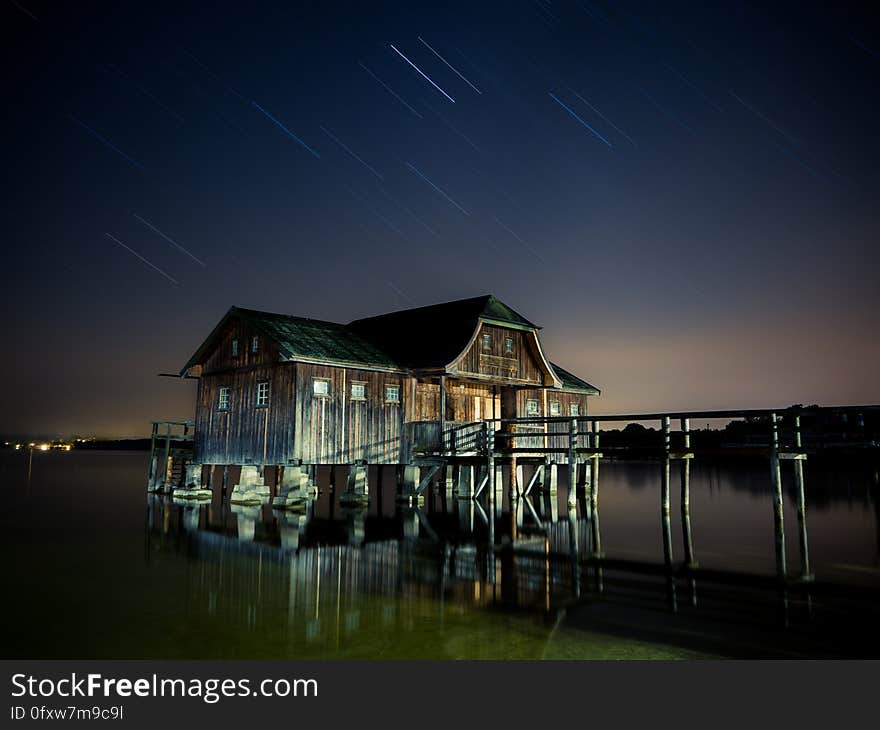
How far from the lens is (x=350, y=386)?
26.1 meters

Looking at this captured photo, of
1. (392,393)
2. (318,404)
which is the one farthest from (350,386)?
(392,393)

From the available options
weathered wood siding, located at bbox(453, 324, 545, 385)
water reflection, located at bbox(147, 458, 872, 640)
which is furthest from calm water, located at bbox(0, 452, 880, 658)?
weathered wood siding, located at bbox(453, 324, 545, 385)

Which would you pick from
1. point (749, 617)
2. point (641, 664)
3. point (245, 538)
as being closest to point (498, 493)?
point (245, 538)

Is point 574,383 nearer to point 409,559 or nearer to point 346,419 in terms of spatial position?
point 346,419

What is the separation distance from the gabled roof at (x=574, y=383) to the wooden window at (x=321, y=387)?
17.1 meters

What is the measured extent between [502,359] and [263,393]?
10.6m

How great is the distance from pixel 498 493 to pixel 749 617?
26.7m

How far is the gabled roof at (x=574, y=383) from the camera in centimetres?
3859

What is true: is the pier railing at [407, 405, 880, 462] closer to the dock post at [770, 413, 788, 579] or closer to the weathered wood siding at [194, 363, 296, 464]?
the dock post at [770, 413, 788, 579]

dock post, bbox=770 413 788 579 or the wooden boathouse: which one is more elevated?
the wooden boathouse

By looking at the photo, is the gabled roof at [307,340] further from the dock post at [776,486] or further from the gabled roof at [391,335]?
the dock post at [776,486]

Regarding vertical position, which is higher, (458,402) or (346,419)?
(458,402)

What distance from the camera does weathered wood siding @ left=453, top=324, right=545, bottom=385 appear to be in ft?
92.0

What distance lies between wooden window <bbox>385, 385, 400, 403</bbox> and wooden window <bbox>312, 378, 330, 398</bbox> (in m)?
2.93
